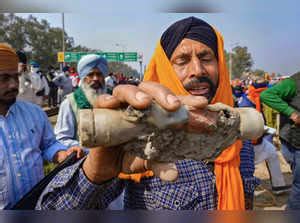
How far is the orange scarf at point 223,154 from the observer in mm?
971

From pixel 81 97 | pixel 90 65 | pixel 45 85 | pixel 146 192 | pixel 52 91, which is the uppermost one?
pixel 90 65

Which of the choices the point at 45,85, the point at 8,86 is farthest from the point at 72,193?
the point at 45,85

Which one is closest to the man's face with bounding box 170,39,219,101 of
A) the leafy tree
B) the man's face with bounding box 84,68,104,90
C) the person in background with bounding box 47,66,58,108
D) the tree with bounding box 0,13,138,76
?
the man's face with bounding box 84,68,104,90

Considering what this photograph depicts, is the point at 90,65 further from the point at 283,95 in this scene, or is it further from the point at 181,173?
the point at 181,173

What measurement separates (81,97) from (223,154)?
4.45 feet

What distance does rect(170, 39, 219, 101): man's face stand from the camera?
0.97 metres

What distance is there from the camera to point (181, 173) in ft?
3.17

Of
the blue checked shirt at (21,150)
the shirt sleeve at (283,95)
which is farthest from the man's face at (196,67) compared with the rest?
the shirt sleeve at (283,95)

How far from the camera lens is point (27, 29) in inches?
1213

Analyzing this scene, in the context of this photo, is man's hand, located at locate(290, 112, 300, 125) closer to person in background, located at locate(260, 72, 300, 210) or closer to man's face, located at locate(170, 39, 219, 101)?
person in background, located at locate(260, 72, 300, 210)

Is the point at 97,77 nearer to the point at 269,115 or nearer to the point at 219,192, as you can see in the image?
the point at 219,192

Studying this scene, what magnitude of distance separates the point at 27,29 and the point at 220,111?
33.3 metres

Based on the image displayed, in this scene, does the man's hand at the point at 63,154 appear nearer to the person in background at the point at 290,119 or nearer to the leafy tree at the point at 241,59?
the person in background at the point at 290,119

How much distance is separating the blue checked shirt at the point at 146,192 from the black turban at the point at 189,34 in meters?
0.37
